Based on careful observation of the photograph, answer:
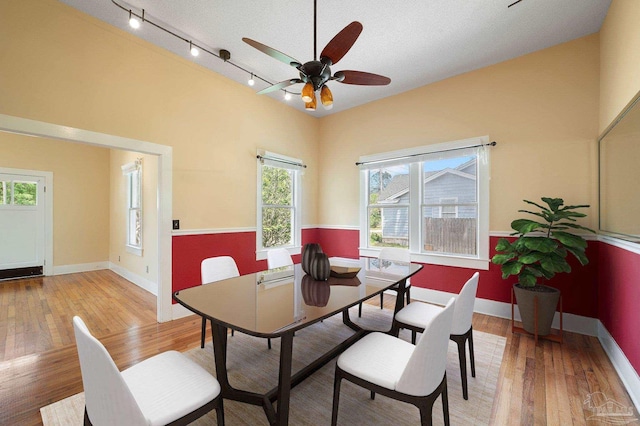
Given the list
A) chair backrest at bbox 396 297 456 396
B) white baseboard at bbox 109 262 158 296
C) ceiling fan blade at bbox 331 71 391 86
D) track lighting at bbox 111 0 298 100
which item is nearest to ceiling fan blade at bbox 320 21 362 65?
ceiling fan blade at bbox 331 71 391 86

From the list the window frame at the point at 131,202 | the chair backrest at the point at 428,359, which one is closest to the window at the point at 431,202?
the chair backrest at the point at 428,359

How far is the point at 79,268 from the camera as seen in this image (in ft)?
18.1

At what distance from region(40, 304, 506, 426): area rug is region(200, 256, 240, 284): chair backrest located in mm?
693

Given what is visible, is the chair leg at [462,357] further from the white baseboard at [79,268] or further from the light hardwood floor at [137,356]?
the white baseboard at [79,268]

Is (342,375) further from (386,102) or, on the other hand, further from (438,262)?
(386,102)

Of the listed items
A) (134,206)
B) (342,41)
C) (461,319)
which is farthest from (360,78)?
(134,206)

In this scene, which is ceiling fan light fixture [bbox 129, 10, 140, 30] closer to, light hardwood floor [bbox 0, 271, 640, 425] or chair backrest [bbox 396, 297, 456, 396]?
light hardwood floor [bbox 0, 271, 640, 425]

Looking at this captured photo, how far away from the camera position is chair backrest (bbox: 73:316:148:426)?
88 cm

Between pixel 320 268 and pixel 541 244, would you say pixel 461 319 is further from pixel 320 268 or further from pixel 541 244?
pixel 541 244

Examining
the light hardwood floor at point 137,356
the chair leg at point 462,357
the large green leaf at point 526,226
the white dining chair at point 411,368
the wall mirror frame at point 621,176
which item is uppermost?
the wall mirror frame at point 621,176

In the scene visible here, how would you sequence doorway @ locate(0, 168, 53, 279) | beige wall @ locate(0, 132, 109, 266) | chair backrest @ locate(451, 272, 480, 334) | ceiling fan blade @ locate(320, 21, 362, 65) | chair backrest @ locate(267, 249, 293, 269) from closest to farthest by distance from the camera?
ceiling fan blade @ locate(320, 21, 362, 65)
chair backrest @ locate(451, 272, 480, 334)
chair backrest @ locate(267, 249, 293, 269)
doorway @ locate(0, 168, 53, 279)
beige wall @ locate(0, 132, 109, 266)

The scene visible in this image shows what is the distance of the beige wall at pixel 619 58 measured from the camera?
1843mm

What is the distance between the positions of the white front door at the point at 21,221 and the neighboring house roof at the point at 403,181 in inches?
260

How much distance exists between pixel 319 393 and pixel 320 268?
87 centimetres
